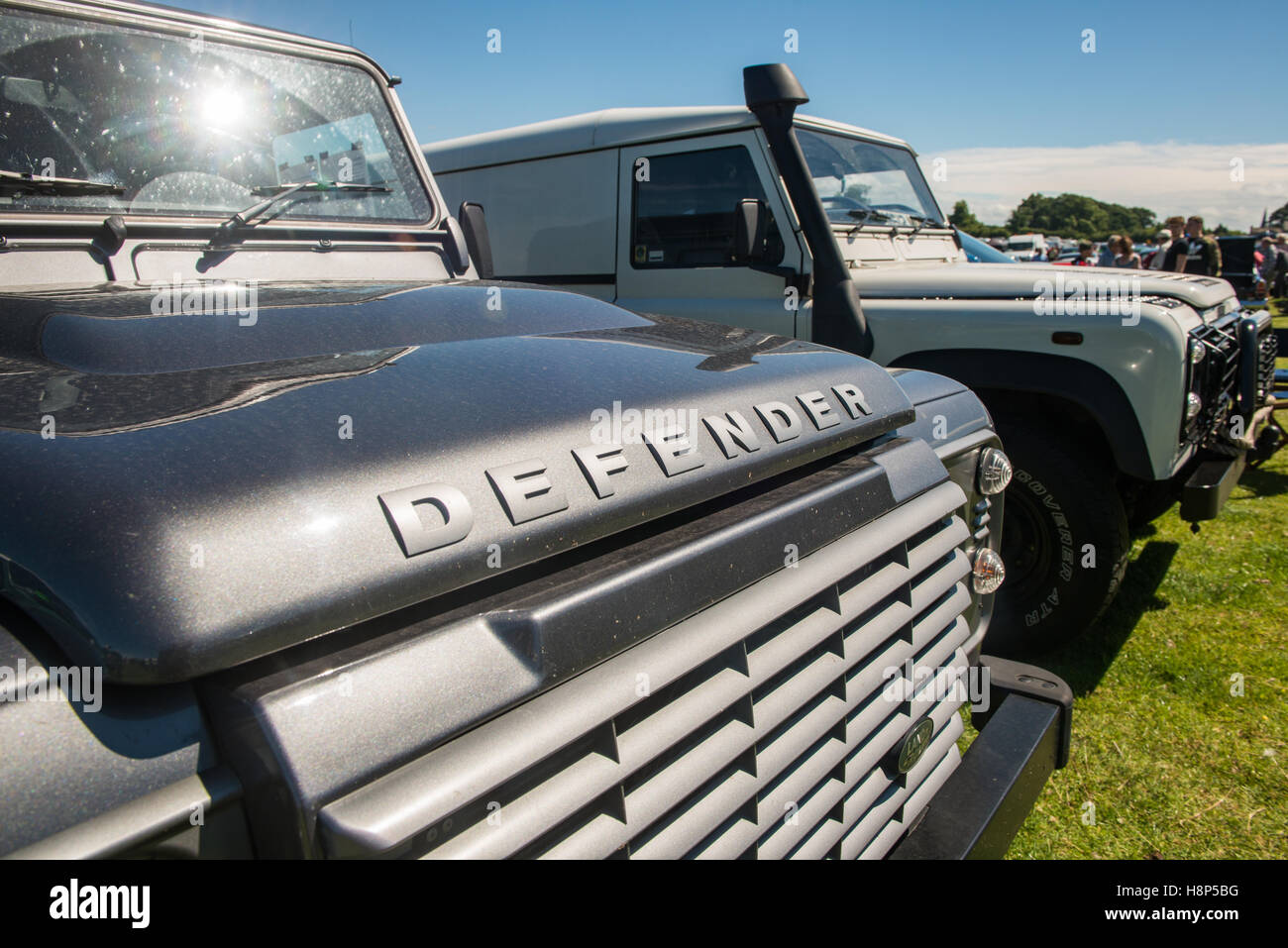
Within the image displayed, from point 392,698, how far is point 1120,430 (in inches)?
125

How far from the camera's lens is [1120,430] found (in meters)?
3.22

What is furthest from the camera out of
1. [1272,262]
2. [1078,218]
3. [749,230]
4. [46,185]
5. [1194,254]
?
[1078,218]

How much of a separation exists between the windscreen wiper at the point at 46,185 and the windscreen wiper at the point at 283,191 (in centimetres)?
25

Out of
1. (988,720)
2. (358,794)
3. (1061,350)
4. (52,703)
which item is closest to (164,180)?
(52,703)

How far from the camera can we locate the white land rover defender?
3.27 m

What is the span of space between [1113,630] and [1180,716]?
750 millimetres

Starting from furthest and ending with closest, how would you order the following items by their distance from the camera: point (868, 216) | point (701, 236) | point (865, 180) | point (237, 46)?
point (865, 180) < point (868, 216) < point (701, 236) < point (237, 46)

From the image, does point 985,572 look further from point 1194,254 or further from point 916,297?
point 1194,254

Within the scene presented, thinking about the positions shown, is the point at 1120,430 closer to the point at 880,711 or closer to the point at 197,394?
the point at 880,711

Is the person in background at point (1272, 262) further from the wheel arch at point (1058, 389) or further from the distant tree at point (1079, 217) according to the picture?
the distant tree at point (1079, 217)

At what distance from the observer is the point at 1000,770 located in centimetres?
157

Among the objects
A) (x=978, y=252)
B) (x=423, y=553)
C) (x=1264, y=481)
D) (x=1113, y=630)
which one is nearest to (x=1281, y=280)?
(x=1264, y=481)

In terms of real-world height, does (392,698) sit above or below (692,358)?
below

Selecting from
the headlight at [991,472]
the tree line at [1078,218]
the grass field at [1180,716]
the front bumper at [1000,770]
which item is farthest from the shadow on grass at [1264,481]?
the tree line at [1078,218]
